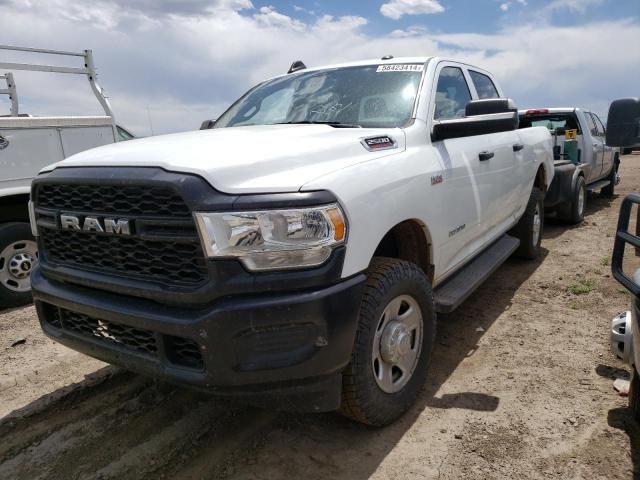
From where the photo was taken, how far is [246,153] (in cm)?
230

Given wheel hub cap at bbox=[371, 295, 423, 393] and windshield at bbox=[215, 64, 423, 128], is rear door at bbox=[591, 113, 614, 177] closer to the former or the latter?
windshield at bbox=[215, 64, 423, 128]

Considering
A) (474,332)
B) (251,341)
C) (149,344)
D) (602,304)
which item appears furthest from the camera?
(602,304)

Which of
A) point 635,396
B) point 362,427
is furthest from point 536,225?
point 362,427

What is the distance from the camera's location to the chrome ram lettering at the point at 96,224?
221 centimetres

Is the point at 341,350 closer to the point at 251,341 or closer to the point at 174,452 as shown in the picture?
the point at 251,341

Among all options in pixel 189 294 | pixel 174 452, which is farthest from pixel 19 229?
pixel 189 294

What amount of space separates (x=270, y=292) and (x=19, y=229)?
12.8 ft

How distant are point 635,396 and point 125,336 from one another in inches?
99.1

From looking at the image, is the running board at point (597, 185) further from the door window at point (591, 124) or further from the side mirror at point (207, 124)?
the side mirror at point (207, 124)

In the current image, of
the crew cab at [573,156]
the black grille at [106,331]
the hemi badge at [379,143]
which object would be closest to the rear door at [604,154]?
the crew cab at [573,156]

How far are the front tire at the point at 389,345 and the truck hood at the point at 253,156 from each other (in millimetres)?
598

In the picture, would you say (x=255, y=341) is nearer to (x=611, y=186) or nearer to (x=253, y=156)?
(x=253, y=156)

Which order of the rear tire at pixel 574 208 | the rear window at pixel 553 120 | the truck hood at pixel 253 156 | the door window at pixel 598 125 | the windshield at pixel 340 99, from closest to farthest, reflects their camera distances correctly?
the truck hood at pixel 253 156 < the windshield at pixel 340 99 < the rear tire at pixel 574 208 < the rear window at pixel 553 120 < the door window at pixel 598 125

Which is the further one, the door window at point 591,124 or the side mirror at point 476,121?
the door window at point 591,124
